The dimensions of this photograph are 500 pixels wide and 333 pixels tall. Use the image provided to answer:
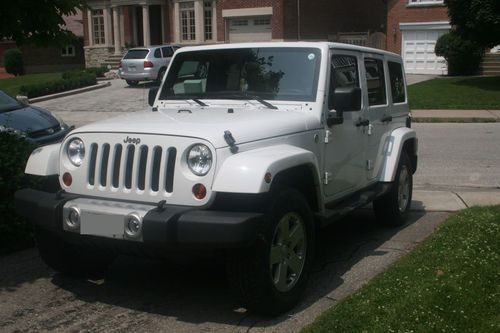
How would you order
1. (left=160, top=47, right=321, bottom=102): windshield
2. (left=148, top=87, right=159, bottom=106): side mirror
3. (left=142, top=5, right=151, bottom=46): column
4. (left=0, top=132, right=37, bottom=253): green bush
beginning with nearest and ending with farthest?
(left=160, top=47, right=321, bottom=102): windshield → (left=0, top=132, right=37, bottom=253): green bush → (left=148, top=87, right=159, bottom=106): side mirror → (left=142, top=5, right=151, bottom=46): column

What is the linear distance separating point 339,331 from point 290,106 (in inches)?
80.4

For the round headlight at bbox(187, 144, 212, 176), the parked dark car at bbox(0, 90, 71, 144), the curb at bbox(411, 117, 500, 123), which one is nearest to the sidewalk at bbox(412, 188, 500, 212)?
the round headlight at bbox(187, 144, 212, 176)

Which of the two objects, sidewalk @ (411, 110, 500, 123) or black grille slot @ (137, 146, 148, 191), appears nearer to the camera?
black grille slot @ (137, 146, 148, 191)

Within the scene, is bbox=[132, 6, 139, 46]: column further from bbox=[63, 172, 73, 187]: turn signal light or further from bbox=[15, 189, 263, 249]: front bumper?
bbox=[15, 189, 263, 249]: front bumper

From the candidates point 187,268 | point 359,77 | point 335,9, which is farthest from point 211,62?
point 335,9

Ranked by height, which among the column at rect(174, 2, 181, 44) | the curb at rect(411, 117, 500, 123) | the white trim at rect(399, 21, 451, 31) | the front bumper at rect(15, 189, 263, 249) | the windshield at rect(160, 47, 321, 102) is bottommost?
the curb at rect(411, 117, 500, 123)

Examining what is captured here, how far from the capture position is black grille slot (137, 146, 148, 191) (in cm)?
432

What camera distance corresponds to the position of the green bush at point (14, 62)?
41500 millimetres

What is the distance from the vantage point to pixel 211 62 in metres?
5.83

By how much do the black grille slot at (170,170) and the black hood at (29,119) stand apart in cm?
575

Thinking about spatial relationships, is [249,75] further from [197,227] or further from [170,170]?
[197,227]

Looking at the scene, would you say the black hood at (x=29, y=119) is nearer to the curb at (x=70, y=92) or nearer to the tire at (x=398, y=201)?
the tire at (x=398, y=201)

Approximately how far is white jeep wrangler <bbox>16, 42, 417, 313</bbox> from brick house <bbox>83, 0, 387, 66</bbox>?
27.5 m

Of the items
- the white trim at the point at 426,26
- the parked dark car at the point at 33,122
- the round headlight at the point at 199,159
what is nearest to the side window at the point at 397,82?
the round headlight at the point at 199,159
